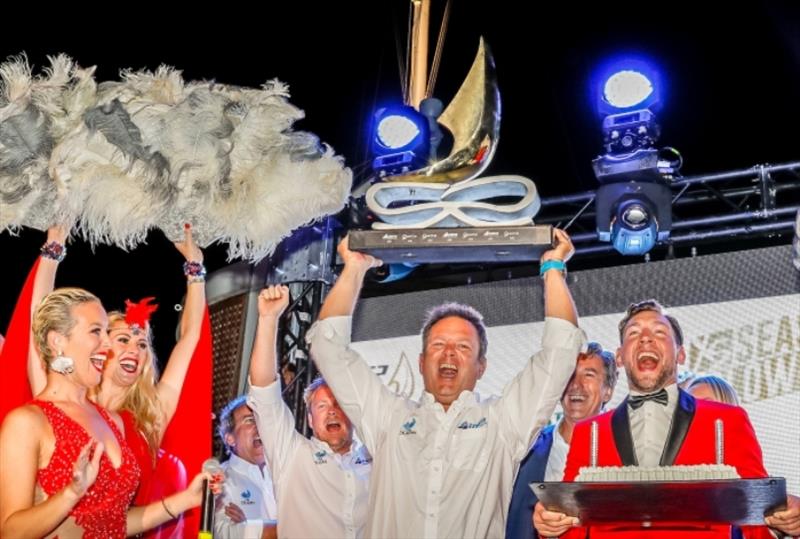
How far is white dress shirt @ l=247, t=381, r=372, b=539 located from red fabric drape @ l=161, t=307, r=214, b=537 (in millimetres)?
363

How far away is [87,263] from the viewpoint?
10.8 metres

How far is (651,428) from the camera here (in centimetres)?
382

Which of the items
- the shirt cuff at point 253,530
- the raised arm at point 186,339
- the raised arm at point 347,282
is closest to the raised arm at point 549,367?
the raised arm at point 347,282

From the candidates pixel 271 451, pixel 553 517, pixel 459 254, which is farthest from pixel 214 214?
pixel 553 517

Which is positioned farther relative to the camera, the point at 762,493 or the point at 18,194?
the point at 18,194

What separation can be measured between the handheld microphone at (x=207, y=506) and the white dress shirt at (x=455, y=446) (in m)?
0.81

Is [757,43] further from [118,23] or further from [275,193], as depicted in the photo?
[275,193]

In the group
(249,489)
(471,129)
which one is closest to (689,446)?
(471,129)

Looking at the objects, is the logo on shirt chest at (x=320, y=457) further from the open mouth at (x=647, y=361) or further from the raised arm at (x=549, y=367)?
the open mouth at (x=647, y=361)

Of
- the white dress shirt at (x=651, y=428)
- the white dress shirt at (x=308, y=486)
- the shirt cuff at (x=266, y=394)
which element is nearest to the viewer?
the white dress shirt at (x=651, y=428)

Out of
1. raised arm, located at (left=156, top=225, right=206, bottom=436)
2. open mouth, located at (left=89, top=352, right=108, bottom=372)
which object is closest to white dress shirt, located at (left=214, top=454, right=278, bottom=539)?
raised arm, located at (left=156, top=225, right=206, bottom=436)

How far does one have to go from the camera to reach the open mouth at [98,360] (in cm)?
371

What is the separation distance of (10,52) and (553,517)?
22.9ft

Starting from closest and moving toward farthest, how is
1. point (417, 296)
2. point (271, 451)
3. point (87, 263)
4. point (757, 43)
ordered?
point (271, 451), point (417, 296), point (757, 43), point (87, 263)
